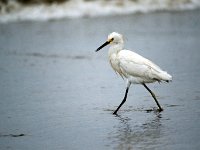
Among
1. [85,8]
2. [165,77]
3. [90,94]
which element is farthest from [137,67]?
[85,8]

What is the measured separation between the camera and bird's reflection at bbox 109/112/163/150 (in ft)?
24.9

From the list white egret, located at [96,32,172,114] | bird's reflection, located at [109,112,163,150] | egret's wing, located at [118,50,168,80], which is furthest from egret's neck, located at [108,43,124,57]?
bird's reflection, located at [109,112,163,150]

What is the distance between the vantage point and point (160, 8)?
96.2ft

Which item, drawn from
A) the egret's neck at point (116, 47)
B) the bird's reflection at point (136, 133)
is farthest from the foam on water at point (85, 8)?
the bird's reflection at point (136, 133)

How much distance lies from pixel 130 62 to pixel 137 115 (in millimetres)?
897

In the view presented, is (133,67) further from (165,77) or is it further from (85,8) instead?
(85,8)

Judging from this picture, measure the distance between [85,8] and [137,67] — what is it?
65.8 feet

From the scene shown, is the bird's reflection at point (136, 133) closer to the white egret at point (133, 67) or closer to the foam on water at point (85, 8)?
the white egret at point (133, 67)

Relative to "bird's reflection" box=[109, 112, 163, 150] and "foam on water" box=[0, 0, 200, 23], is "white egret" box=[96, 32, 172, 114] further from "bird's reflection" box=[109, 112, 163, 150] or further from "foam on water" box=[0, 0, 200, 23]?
"foam on water" box=[0, 0, 200, 23]

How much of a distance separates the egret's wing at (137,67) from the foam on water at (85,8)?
18678 mm

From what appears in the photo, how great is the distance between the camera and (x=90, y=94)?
Answer: 37.7 ft

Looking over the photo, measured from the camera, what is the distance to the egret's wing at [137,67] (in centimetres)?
954

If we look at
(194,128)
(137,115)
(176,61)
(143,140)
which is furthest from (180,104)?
(176,61)

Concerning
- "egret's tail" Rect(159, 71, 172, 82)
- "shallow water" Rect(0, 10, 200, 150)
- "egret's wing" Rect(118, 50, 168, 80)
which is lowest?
"shallow water" Rect(0, 10, 200, 150)
